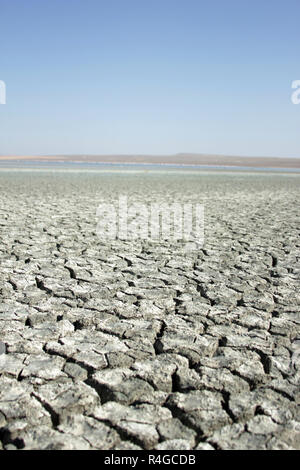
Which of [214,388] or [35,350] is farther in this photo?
[35,350]

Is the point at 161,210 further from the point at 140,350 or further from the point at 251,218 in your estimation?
the point at 140,350

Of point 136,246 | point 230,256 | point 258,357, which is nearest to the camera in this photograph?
point 258,357

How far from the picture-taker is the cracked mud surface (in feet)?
5.43

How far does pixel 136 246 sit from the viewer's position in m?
5.16

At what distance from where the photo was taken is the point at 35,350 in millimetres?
2262

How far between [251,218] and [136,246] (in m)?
3.43

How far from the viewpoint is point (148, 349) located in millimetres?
2324

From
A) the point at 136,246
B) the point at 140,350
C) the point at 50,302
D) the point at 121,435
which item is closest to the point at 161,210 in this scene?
the point at 136,246

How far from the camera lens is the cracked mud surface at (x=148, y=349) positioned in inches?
65.2

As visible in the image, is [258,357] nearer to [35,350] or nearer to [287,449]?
[287,449]

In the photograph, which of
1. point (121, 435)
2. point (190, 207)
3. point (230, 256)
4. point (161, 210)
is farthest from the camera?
point (190, 207)
